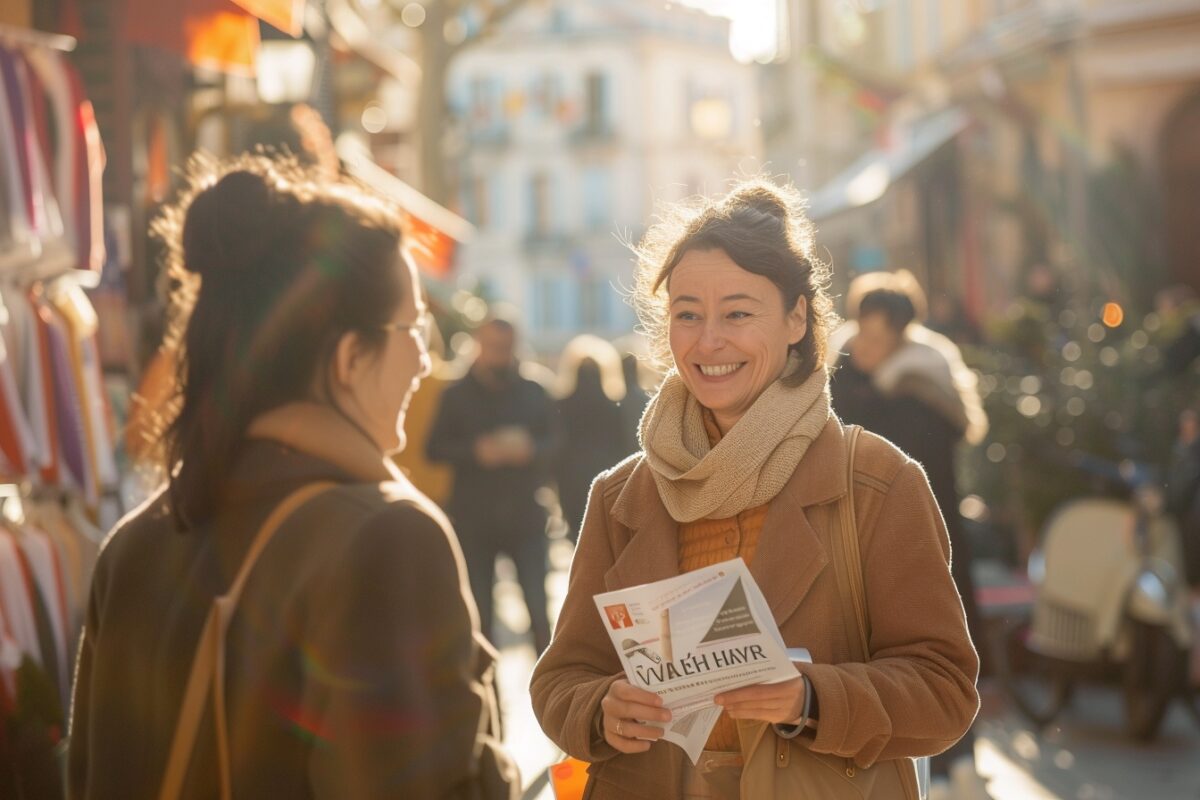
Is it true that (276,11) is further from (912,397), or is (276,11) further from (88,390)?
(912,397)

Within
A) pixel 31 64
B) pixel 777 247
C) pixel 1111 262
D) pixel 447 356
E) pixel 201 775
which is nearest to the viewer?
pixel 201 775

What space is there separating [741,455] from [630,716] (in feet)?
1.56

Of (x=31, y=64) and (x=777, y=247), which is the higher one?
(x=31, y=64)

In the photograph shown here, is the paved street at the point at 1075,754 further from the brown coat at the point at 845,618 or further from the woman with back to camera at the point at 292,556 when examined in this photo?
the woman with back to camera at the point at 292,556

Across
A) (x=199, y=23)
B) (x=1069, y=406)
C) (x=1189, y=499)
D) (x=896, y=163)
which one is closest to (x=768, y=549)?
(x=199, y=23)

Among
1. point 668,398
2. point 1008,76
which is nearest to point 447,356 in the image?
point 1008,76

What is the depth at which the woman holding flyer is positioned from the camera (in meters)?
2.85

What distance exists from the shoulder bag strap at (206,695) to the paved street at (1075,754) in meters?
4.40

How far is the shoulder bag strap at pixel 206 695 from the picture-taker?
267 cm

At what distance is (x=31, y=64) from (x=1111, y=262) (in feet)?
54.6

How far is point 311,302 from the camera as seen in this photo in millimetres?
2887

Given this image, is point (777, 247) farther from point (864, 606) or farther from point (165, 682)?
point (165, 682)

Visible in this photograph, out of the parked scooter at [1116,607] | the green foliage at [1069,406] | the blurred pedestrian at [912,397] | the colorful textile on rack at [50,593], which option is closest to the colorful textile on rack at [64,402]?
the colorful textile on rack at [50,593]

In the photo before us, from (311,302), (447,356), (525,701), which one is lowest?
(525,701)
